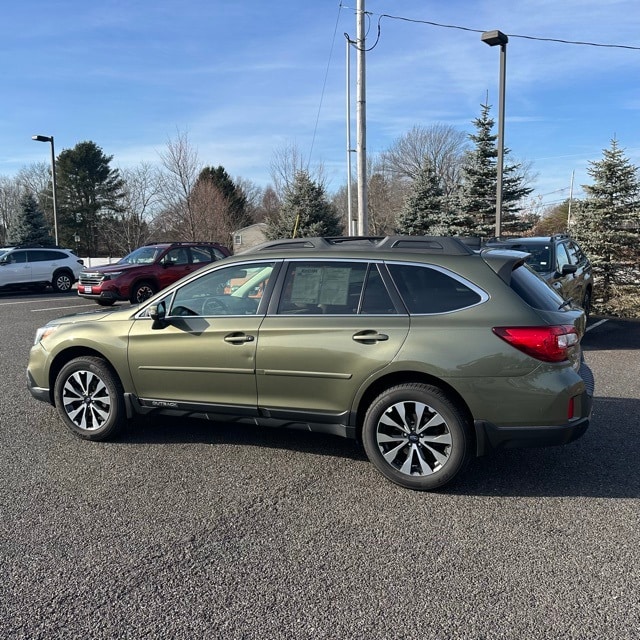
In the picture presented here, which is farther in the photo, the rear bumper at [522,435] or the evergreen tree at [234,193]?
the evergreen tree at [234,193]

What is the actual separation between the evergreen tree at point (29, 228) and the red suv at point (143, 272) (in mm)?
33957

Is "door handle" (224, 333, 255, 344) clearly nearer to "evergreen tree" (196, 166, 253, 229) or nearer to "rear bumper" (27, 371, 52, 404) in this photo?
"rear bumper" (27, 371, 52, 404)

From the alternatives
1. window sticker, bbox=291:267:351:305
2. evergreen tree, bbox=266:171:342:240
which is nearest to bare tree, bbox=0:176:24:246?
evergreen tree, bbox=266:171:342:240

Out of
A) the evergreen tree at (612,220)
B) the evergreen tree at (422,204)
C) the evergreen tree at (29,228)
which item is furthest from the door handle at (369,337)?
the evergreen tree at (29,228)

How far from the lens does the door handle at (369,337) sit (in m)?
4.07

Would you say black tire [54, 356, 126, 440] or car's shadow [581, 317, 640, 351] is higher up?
black tire [54, 356, 126, 440]

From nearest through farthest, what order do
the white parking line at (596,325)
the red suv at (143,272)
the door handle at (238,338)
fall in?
the door handle at (238,338) < the white parking line at (596,325) < the red suv at (143,272)

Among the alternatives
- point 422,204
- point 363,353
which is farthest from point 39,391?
point 422,204

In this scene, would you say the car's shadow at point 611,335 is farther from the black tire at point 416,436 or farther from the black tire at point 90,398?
the black tire at point 90,398

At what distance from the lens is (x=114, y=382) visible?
16.3 feet

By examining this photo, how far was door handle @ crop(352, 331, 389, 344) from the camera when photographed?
4070 mm

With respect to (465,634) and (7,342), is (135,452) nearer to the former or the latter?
(465,634)

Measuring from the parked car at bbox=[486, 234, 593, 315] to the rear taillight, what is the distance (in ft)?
15.1

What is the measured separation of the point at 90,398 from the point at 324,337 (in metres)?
2.26
